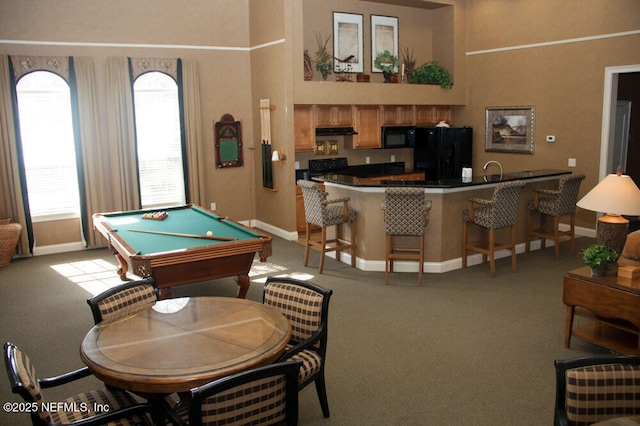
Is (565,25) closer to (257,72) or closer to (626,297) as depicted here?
(257,72)

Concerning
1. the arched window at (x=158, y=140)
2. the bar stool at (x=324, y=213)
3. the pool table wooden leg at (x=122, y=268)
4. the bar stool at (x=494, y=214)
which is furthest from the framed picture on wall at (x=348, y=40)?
the pool table wooden leg at (x=122, y=268)

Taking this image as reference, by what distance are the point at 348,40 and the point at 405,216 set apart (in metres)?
4.51

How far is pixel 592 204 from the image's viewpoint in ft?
14.2

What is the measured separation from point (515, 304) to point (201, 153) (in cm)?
560

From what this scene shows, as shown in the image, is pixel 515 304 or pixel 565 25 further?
pixel 565 25

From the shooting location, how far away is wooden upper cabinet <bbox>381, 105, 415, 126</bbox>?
9.62m

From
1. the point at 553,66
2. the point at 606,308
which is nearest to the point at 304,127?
the point at 553,66

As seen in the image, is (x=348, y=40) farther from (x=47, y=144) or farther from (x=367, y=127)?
(x=47, y=144)

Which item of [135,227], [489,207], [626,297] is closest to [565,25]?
[489,207]

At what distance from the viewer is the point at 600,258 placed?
4191 mm

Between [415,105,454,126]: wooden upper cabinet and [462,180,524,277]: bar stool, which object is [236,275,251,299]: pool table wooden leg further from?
[415,105,454,126]: wooden upper cabinet

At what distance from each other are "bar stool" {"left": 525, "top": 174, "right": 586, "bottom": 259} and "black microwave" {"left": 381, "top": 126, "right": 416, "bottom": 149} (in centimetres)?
293

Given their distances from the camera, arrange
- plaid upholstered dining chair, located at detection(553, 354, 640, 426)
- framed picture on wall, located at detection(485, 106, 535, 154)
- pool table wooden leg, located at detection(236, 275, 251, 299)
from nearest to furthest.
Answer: plaid upholstered dining chair, located at detection(553, 354, 640, 426) → pool table wooden leg, located at detection(236, 275, 251, 299) → framed picture on wall, located at detection(485, 106, 535, 154)

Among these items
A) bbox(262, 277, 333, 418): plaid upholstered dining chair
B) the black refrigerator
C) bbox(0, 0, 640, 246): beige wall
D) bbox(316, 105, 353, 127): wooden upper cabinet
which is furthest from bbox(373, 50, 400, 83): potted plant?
bbox(262, 277, 333, 418): plaid upholstered dining chair
